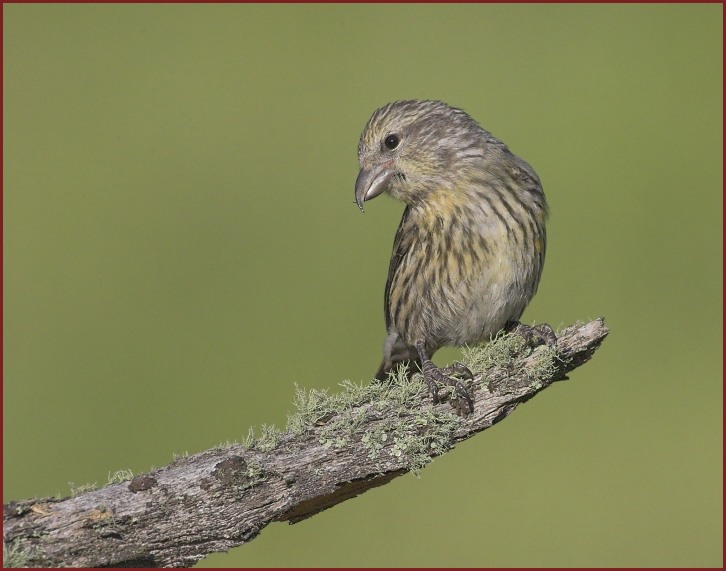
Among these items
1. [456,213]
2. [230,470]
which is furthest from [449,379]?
[456,213]

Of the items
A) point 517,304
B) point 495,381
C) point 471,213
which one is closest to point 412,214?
point 471,213

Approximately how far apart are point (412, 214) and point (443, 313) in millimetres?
566

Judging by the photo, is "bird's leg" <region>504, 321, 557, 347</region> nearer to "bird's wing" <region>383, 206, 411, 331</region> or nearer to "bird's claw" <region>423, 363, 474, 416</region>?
"bird's claw" <region>423, 363, 474, 416</region>

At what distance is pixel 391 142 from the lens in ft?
16.7

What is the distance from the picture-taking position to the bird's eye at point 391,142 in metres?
5.09

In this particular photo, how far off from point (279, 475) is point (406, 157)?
1.99 meters

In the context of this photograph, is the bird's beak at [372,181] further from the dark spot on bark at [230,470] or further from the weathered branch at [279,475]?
the dark spot on bark at [230,470]

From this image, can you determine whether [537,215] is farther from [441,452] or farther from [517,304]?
[441,452]

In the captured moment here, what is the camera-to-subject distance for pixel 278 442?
3938 millimetres

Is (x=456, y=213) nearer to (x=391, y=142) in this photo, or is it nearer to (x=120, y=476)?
(x=391, y=142)

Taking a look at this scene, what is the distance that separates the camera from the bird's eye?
16.7 feet

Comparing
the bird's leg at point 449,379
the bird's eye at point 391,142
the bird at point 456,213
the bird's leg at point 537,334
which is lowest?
the bird's leg at point 449,379

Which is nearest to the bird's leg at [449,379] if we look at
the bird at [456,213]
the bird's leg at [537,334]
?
the bird's leg at [537,334]

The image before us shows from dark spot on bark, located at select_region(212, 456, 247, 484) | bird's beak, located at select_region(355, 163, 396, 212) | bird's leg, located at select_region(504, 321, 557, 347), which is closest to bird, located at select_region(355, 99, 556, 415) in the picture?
bird's beak, located at select_region(355, 163, 396, 212)
